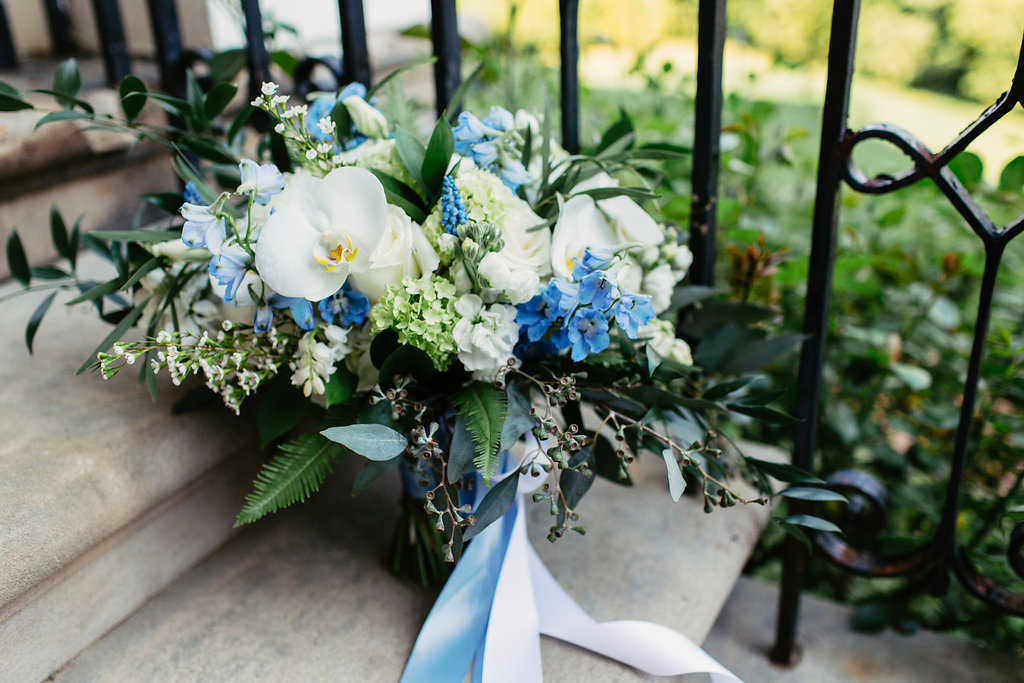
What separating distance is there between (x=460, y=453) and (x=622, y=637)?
0.32 metres

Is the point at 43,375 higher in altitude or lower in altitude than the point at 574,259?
lower

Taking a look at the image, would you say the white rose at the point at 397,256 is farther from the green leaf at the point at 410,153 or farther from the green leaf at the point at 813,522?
the green leaf at the point at 813,522

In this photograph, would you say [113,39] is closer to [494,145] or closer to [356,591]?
[494,145]

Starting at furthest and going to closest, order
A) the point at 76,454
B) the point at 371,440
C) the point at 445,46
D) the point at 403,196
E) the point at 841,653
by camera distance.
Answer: the point at 841,653
the point at 445,46
the point at 76,454
the point at 403,196
the point at 371,440

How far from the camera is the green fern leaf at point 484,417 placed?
66 cm

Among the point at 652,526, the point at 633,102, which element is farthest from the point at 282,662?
the point at 633,102

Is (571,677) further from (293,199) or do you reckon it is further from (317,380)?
(293,199)

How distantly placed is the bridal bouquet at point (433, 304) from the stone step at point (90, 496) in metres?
0.15

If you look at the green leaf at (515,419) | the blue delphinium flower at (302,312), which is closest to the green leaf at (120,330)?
the blue delphinium flower at (302,312)

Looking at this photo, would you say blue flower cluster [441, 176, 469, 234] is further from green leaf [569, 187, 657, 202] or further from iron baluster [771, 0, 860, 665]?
iron baluster [771, 0, 860, 665]

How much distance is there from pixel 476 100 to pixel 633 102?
551 millimetres

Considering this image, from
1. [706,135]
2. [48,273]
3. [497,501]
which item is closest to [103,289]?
[48,273]

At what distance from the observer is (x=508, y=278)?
67 cm

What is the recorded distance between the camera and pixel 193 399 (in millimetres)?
946
